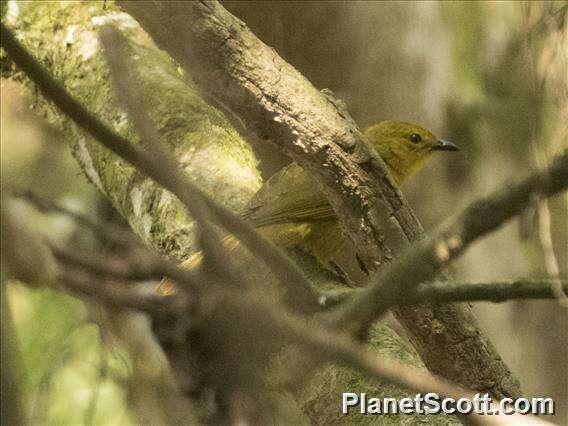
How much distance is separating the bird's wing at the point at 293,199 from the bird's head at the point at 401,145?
0.72 m

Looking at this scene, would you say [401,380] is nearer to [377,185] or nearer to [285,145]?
[377,185]

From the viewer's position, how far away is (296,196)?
157 inches

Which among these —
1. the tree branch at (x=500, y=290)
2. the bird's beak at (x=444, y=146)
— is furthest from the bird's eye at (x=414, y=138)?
the tree branch at (x=500, y=290)

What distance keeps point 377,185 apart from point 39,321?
2.42 metres

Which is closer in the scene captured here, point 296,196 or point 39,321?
point 296,196

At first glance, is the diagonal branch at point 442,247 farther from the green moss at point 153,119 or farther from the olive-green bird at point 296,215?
the olive-green bird at point 296,215

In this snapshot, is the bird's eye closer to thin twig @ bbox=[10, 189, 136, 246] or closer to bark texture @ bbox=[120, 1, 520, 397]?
bark texture @ bbox=[120, 1, 520, 397]

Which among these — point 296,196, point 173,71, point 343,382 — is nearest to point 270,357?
point 343,382

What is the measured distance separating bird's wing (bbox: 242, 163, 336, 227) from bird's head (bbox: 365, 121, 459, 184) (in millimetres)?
715

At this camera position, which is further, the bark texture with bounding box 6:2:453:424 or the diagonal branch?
the bark texture with bounding box 6:2:453:424

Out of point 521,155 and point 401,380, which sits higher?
point 521,155

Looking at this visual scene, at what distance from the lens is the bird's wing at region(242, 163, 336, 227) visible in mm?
3803

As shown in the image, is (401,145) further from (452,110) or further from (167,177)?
(167,177)

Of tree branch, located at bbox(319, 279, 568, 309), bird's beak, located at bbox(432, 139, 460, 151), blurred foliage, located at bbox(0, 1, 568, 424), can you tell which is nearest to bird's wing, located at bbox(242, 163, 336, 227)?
blurred foliage, located at bbox(0, 1, 568, 424)
